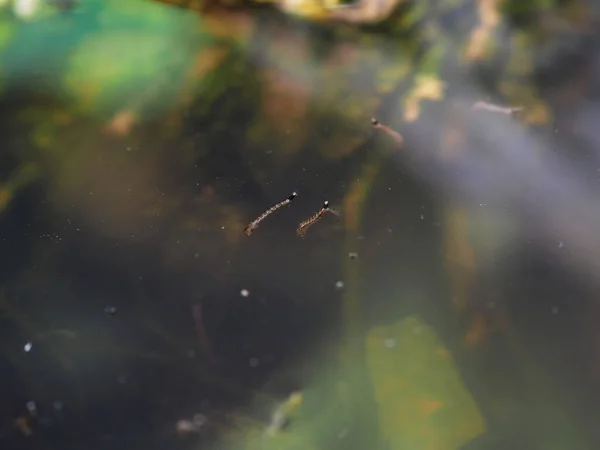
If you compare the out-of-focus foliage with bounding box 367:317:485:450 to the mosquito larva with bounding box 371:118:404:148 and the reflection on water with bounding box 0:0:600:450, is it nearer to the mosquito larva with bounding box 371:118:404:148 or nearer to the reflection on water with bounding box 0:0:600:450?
the reflection on water with bounding box 0:0:600:450

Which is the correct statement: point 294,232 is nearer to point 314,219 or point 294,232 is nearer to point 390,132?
point 314,219

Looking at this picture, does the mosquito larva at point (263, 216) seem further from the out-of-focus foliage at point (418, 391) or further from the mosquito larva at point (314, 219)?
the out-of-focus foliage at point (418, 391)

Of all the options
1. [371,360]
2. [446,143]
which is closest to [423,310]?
[371,360]

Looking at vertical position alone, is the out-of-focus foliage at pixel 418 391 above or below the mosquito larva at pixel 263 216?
below

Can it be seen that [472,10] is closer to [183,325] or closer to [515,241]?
[515,241]

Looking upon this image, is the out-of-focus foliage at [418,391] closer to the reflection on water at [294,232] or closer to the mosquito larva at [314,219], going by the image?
the reflection on water at [294,232]

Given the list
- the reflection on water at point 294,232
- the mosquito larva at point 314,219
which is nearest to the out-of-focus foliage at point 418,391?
the reflection on water at point 294,232
